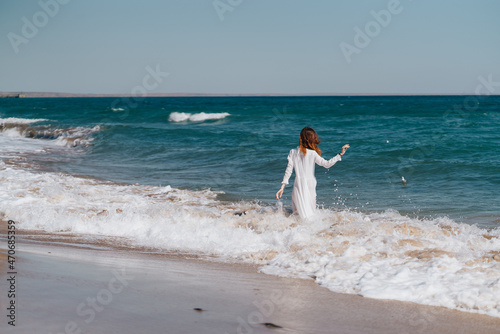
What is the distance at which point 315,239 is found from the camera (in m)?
6.46

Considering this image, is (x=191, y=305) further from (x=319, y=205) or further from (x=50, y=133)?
(x=50, y=133)

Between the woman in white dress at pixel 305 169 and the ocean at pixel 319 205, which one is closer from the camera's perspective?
the ocean at pixel 319 205

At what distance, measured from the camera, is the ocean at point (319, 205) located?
528 cm

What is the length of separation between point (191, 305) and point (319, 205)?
6.13 metres

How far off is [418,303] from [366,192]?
22.2 feet

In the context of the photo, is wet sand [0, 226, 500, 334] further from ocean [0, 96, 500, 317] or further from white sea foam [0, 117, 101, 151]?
white sea foam [0, 117, 101, 151]

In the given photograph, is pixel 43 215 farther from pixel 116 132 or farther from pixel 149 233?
pixel 116 132

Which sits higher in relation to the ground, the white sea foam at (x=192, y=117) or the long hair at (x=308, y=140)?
the white sea foam at (x=192, y=117)

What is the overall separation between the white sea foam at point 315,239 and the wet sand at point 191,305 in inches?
14.5

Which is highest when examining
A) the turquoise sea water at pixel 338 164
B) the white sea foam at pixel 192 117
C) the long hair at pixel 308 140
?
the white sea foam at pixel 192 117

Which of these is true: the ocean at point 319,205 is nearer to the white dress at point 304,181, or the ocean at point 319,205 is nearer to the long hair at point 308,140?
the white dress at point 304,181

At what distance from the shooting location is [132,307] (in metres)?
4.11

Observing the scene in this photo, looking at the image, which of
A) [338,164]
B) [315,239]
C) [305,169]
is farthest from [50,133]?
[315,239]

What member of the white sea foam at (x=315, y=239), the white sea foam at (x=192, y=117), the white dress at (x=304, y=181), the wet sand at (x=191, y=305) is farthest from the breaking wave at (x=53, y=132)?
the wet sand at (x=191, y=305)
